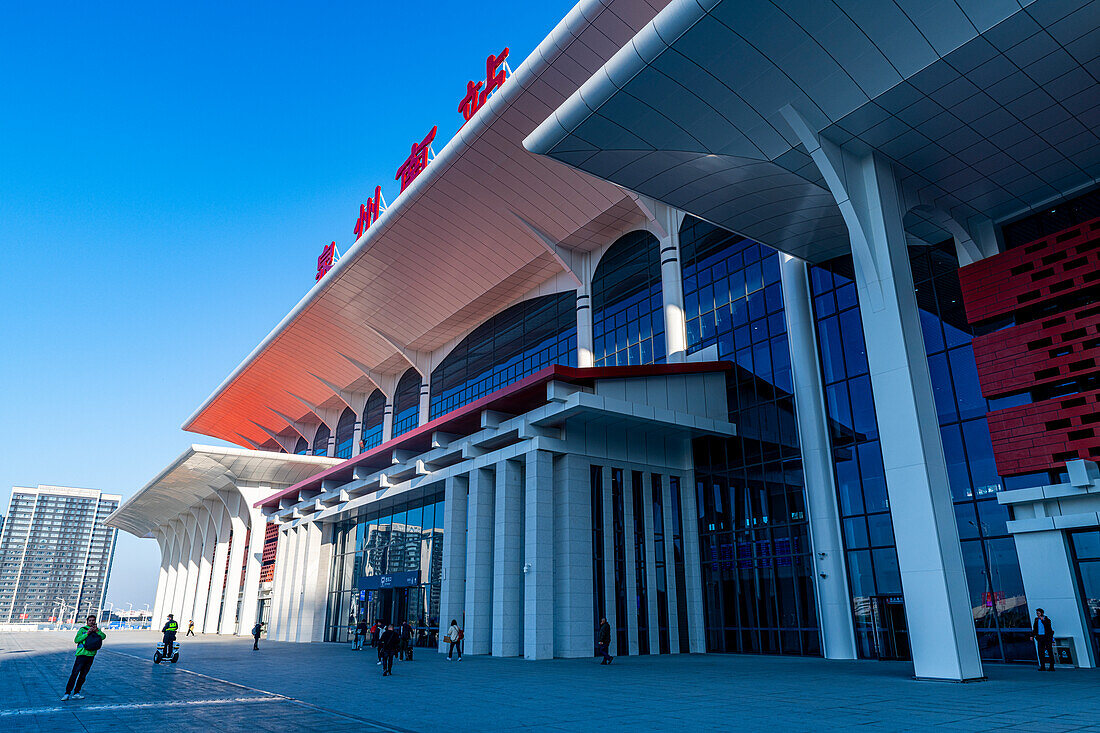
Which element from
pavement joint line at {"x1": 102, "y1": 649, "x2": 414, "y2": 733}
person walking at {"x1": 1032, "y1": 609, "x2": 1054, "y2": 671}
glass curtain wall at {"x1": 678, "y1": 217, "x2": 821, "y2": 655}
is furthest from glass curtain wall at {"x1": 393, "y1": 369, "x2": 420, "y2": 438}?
person walking at {"x1": 1032, "y1": 609, "x2": 1054, "y2": 671}

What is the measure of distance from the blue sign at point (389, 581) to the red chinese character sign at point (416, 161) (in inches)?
761

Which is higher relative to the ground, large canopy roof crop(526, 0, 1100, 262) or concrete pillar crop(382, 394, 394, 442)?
concrete pillar crop(382, 394, 394, 442)

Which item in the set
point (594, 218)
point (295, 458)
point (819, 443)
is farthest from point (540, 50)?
point (295, 458)

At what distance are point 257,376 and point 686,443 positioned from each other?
4070 cm

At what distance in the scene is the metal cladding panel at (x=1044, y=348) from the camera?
17.9 meters

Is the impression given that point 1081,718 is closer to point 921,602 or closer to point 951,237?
point 921,602

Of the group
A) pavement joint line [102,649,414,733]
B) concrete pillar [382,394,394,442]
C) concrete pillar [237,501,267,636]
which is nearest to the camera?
pavement joint line [102,649,414,733]

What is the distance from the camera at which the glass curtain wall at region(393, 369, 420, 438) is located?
48812 mm

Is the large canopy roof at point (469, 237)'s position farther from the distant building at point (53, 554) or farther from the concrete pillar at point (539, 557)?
the distant building at point (53, 554)

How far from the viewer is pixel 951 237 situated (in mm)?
21516

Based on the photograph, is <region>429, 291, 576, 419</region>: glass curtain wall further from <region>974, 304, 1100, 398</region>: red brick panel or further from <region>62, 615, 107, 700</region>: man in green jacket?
<region>62, 615, 107, 700</region>: man in green jacket

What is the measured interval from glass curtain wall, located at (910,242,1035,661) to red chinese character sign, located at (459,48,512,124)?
1866cm

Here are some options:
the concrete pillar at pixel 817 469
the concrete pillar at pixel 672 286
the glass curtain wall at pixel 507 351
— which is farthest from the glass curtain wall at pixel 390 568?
the concrete pillar at pixel 817 469

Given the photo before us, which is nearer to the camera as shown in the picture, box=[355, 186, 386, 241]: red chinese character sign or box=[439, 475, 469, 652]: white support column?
box=[439, 475, 469, 652]: white support column
